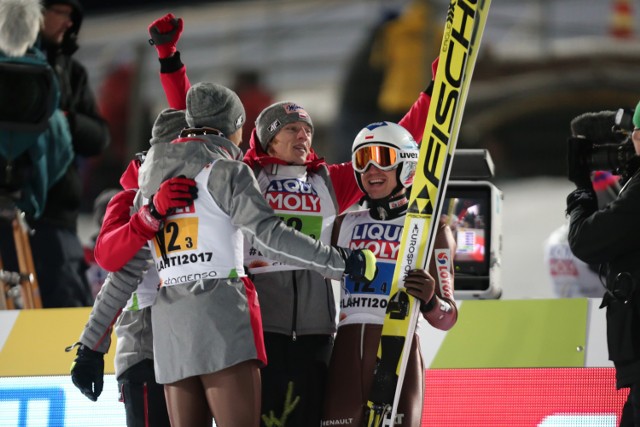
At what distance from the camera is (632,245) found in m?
3.04

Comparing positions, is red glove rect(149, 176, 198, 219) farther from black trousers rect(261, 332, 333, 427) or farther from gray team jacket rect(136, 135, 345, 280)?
black trousers rect(261, 332, 333, 427)

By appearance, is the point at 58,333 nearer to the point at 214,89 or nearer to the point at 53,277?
the point at 53,277

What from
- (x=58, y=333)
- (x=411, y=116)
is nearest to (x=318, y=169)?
(x=411, y=116)

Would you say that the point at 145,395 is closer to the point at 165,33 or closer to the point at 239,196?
the point at 239,196

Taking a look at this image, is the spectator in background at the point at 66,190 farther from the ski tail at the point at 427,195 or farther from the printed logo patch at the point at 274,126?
the ski tail at the point at 427,195

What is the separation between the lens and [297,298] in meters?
3.34

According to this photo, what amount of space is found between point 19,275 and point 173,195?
5.93 ft

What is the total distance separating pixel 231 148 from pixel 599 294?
8.65 ft

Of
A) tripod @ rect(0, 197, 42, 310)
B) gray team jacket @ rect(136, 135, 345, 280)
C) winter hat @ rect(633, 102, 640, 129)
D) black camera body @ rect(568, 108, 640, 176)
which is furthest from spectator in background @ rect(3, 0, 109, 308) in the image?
winter hat @ rect(633, 102, 640, 129)

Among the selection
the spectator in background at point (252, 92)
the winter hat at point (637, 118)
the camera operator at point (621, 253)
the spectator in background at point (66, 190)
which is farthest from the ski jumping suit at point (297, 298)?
the spectator in background at point (252, 92)

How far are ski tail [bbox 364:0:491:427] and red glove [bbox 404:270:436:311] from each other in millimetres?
24

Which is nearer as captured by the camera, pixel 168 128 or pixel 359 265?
pixel 359 265

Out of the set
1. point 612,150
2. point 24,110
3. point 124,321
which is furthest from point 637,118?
point 24,110

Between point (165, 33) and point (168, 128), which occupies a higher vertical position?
point (165, 33)
